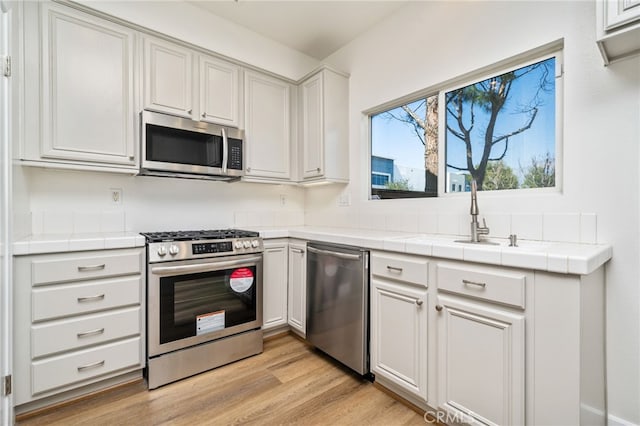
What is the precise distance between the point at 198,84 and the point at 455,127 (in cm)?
201

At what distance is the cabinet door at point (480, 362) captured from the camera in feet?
4.05

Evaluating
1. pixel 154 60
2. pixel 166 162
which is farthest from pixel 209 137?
pixel 154 60

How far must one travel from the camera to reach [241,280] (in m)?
2.24

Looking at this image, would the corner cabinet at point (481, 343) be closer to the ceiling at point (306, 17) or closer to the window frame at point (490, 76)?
the window frame at point (490, 76)

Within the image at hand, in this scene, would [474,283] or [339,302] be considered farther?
[339,302]

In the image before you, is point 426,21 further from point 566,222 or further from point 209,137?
point 209,137

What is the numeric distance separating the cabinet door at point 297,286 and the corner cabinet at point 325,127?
2.37 feet

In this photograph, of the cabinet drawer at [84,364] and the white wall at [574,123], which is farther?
the cabinet drawer at [84,364]

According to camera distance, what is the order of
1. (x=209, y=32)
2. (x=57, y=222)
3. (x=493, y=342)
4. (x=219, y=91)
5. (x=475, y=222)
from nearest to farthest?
1. (x=493, y=342)
2. (x=475, y=222)
3. (x=57, y=222)
4. (x=219, y=91)
5. (x=209, y=32)

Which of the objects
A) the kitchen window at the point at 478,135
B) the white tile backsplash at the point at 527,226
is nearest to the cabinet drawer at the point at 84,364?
the kitchen window at the point at 478,135

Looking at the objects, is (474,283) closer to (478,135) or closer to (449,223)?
(449,223)

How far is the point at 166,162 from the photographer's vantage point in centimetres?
219

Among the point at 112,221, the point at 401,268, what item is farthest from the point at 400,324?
the point at 112,221

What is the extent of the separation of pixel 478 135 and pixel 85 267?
2.60m
